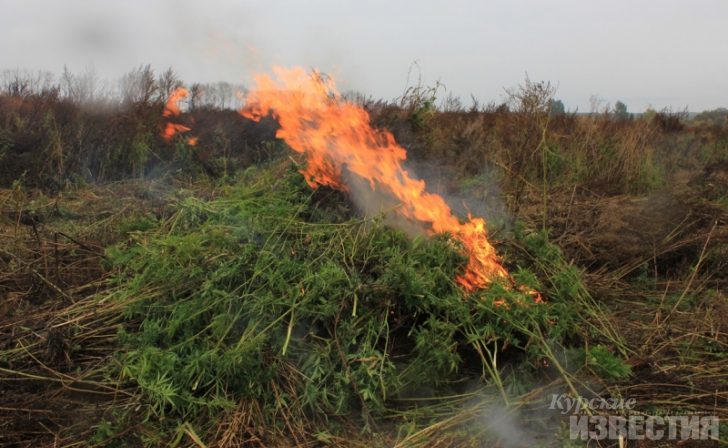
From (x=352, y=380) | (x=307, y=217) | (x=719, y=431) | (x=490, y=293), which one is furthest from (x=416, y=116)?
(x=719, y=431)

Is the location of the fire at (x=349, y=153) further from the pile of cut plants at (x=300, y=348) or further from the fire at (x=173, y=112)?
the fire at (x=173, y=112)

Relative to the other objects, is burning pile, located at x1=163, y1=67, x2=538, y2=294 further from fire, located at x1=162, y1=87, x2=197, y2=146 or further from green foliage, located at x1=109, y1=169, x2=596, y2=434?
fire, located at x1=162, y1=87, x2=197, y2=146

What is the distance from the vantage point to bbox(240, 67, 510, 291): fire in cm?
437

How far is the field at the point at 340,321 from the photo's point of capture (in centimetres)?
291

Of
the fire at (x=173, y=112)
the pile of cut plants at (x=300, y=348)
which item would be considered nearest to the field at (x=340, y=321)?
the pile of cut plants at (x=300, y=348)

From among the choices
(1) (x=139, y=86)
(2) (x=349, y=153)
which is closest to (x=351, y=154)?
(2) (x=349, y=153)

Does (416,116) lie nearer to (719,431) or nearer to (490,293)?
(490,293)

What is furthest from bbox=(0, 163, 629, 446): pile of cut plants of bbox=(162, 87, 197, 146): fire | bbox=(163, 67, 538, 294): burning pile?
bbox=(162, 87, 197, 146): fire

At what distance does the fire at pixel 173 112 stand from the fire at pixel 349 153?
4599 mm

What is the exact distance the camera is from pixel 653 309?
4.25 m

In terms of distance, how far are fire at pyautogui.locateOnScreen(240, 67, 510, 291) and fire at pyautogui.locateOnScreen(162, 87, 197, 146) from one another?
460 cm

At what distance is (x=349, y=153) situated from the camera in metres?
4.81

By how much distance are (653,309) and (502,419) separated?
231cm

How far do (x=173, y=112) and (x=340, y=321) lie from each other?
27.7 feet
